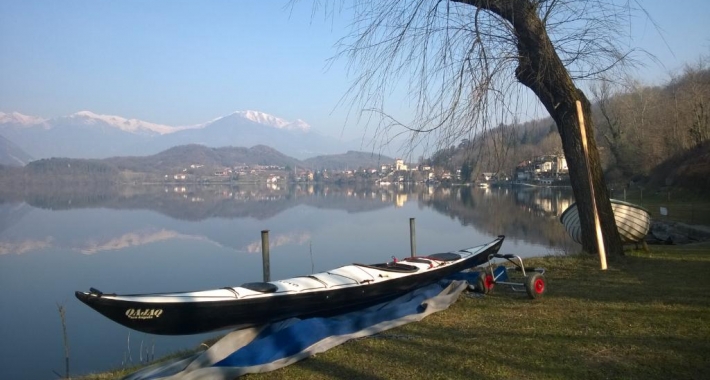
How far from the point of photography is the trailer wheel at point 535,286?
6.86 metres

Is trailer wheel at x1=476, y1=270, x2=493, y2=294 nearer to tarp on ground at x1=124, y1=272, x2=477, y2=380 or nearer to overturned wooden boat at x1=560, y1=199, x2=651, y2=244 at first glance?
tarp on ground at x1=124, y1=272, x2=477, y2=380

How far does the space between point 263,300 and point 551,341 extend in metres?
2.97

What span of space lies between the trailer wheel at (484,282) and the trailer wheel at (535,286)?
0.61m

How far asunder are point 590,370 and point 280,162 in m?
182

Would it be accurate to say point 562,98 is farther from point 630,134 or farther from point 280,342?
point 630,134

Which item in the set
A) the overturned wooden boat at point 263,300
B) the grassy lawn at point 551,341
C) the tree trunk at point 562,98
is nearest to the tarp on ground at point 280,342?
the grassy lawn at point 551,341

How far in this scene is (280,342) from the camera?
16.1 ft

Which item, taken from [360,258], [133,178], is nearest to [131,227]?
[360,258]

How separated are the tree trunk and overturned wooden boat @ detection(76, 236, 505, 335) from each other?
Result: 398 cm

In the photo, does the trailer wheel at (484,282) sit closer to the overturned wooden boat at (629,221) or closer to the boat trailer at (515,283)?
the boat trailer at (515,283)

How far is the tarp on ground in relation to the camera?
4.52 metres

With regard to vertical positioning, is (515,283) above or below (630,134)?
below

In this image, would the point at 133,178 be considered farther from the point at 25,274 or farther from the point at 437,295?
the point at 437,295

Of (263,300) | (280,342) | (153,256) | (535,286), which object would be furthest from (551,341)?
(153,256)
